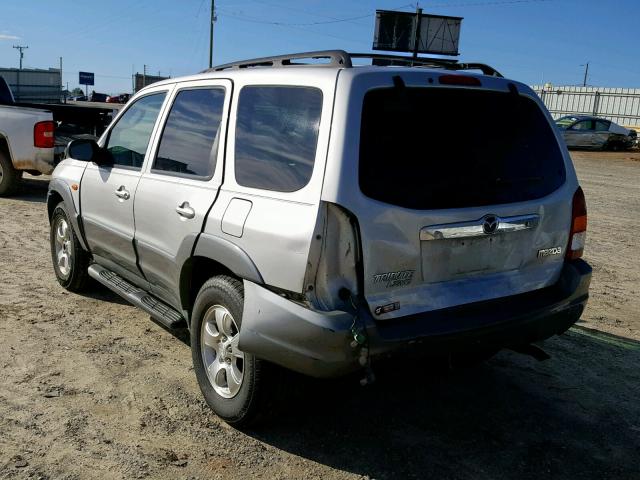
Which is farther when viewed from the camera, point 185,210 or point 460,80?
point 185,210

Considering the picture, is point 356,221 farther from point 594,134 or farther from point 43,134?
point 594,134

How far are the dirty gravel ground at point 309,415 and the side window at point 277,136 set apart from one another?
3.57ft

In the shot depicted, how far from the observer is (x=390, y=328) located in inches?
117

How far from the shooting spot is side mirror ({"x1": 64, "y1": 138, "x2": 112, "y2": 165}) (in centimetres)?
472

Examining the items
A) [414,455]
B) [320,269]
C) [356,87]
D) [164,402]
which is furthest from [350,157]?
[164,402]

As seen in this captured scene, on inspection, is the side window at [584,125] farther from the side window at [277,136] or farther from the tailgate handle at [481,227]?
the side window at [277,136]

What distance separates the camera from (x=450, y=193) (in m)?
3.13

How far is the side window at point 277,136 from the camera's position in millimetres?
3047

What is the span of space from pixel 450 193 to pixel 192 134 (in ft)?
5.52

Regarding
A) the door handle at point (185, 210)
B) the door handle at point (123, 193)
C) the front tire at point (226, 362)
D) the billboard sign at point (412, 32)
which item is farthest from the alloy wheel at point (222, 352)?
the billboard sign at point (412, 32)

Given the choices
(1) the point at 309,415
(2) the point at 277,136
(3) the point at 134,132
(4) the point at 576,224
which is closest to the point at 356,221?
(2) the point at 277,136

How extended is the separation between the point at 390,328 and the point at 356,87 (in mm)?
1132

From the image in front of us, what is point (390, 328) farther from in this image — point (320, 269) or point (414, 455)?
point (414, 455)

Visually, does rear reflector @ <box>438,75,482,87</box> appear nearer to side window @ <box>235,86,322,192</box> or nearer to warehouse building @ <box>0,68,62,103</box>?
side window @ <box>235,86,322,192</box>
